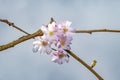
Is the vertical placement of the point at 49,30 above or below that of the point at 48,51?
above

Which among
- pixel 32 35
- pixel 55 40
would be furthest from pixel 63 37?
pixel 32 35

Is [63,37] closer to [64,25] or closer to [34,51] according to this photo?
[64,25]

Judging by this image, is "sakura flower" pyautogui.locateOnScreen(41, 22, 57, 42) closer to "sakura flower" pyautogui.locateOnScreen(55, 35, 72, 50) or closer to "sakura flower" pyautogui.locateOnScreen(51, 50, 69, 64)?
"sakura flower" pyautogui.locateOnScreen(55, 35, 72, 50)

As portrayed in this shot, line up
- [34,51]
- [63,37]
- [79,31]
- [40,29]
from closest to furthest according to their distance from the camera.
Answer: [79,31]
[40,29]
[63,37]
[34,51]

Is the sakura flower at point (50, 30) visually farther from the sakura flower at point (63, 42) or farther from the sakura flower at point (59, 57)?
the sakura flower at point (59, 57)

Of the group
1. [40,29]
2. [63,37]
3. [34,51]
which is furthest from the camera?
[34,51]

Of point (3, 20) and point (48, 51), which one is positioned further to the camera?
point (48, 51)

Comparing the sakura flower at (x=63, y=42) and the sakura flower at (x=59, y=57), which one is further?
the sakura flower at (x=59, y=57)
